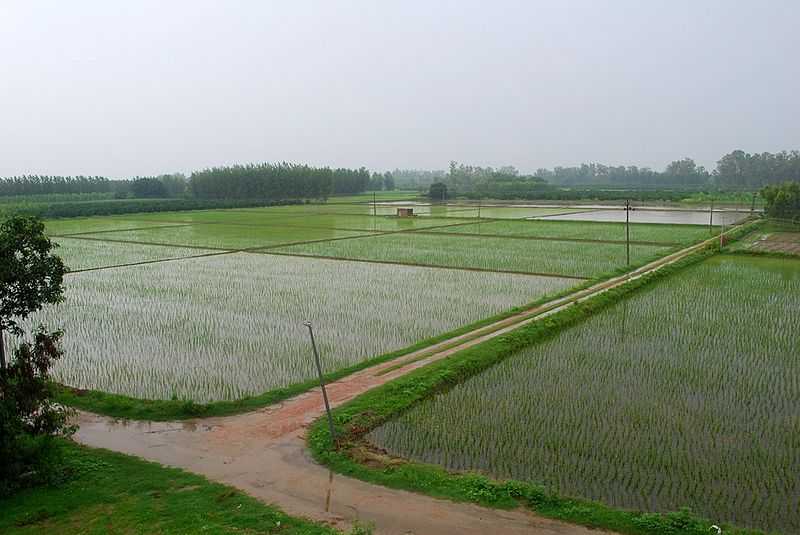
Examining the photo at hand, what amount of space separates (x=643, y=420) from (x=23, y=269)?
844 centimetres

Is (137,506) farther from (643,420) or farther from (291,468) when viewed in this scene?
(643,420)

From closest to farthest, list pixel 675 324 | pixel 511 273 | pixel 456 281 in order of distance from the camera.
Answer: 1. pixel 675 324
2. pixel 456 281
3. pixel 511 273

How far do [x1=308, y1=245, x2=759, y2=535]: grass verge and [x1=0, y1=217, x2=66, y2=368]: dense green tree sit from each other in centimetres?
391

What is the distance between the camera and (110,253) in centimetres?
2795

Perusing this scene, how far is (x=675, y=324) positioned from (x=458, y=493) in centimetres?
944

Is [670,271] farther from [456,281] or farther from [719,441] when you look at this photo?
[719,441]

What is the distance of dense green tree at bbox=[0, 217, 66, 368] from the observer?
23.1ft

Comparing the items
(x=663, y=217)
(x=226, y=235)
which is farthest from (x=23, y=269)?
(x=663, y=217)

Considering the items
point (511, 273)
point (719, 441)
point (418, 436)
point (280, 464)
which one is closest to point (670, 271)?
point (511, 273)

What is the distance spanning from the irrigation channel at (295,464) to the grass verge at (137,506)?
0.86 feet

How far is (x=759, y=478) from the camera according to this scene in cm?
695

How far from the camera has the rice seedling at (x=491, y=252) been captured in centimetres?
2233

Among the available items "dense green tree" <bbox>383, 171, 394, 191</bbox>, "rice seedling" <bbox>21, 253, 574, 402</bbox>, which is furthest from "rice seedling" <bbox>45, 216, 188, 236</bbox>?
"dense green tree" <bbox>383, 171, 394, 191</bbox>

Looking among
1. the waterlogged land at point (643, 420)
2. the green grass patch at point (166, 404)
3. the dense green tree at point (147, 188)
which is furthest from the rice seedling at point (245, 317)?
the dense green tree at point (147, 188)
